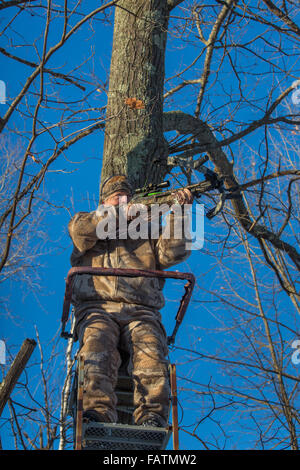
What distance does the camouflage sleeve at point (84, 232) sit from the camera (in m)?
5.07

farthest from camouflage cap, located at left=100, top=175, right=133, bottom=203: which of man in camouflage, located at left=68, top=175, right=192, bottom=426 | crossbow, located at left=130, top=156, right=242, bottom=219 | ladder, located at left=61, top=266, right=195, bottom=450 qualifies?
ladder, located at left=61, top=266, right=195, bottom=450

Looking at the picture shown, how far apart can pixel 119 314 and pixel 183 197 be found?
0.95m

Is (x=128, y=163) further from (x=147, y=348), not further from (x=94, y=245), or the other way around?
(x=147, y=348)

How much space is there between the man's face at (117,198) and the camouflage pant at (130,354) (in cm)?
86

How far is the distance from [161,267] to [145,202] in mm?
520

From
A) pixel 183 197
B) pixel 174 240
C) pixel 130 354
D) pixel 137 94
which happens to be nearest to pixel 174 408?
pixel 130 354

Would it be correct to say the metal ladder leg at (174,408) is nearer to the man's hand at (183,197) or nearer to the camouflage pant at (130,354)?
the camouflage pant at (130,354)

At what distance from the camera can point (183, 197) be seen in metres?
4.91

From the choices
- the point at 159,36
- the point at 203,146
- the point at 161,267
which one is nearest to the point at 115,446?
the point at 161,267

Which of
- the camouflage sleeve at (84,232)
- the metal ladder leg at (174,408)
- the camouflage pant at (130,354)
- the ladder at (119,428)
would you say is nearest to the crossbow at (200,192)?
the camouflage sleeve at (84,232)

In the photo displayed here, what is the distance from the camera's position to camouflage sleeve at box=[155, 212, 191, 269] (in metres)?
5.00

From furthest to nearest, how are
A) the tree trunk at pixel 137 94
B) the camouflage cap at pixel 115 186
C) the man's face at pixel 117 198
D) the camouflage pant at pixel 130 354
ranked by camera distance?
the tree trunk at pixel 137 94
the camouflage cap at pixel 115 186
the man's face at pixel 117 198
the camouflage pant at pixel 130 354

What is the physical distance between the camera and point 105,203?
543 centimetres

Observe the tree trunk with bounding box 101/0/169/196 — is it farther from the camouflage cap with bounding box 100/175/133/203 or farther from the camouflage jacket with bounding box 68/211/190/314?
the camouflage jacket with bounding box 68/211/190/314
